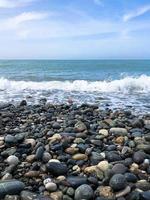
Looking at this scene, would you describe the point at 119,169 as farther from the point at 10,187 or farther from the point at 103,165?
the point at 10,187

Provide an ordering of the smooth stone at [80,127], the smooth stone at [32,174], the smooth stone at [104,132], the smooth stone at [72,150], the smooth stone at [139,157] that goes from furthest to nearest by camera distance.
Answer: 1. the smooth stone at [80,127]
2. the smooth stone at [104,132]
3. the smooth stone at [72,150]
4. the smooth stone at [139,157]
5. the smooth stone at [32,174]

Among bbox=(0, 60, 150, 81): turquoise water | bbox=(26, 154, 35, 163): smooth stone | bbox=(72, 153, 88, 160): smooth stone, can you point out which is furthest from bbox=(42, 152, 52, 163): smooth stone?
bbox=(0, 60, 150, 81): turquoise water

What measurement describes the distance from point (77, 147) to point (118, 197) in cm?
185

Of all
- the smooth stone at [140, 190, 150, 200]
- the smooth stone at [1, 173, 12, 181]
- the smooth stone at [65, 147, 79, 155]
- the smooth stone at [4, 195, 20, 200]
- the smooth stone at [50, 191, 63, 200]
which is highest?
the smooth stone at [65, 147, 79, 155]

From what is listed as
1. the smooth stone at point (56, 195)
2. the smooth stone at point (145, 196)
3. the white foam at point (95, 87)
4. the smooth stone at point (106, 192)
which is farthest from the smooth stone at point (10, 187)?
the white foam at point (95, 87)

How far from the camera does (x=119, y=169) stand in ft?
17.7

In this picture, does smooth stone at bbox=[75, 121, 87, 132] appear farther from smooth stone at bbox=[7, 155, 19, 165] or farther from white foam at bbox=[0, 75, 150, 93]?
white foam at bbox=[0, 75, 150, 93]

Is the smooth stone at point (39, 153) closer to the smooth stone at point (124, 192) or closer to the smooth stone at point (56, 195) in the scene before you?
the smooth stone at point (56, 195)

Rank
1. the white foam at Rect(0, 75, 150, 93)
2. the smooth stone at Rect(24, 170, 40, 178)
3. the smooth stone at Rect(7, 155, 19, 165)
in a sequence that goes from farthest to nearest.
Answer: the white foam at Rect(0, 75, 150, 93) → the smooth stone at Rect(7, 155, 19, 165) → the smooth stone at Rect(24, 170, 40, 178)

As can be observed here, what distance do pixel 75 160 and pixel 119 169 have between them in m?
0.82

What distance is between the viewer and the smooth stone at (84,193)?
15.3 ft

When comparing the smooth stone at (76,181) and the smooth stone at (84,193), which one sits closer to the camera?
the smooth stone at (84,193)

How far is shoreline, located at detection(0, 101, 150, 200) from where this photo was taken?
15.7ft

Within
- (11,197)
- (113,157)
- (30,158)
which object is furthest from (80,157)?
(11,197)
